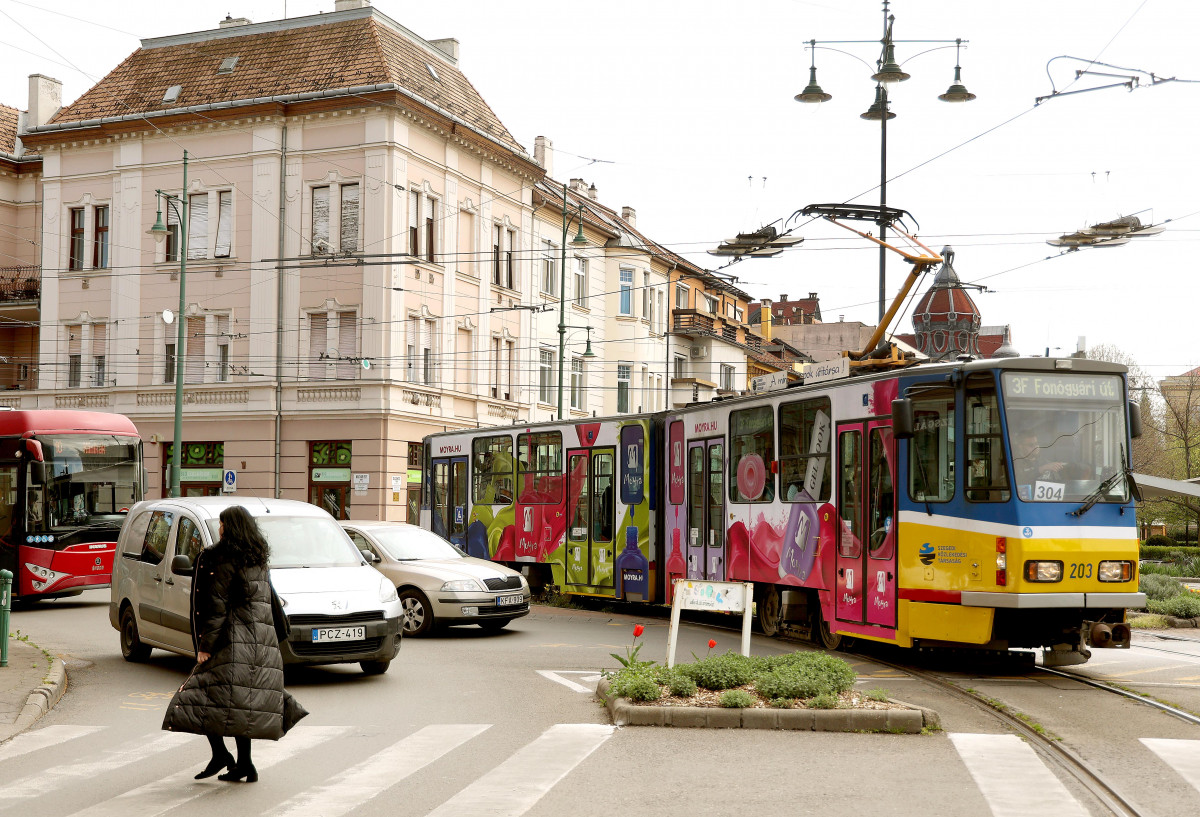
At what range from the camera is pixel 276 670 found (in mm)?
8391

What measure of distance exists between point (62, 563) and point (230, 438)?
60.6 ft

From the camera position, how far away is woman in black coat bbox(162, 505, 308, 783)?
26.6 feet

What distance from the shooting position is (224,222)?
41500 millimetres

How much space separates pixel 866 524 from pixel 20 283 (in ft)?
128

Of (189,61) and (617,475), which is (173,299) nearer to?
(189,61)

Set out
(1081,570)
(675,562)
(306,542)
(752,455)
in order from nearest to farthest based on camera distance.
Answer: (1081,570) → (306,542) → (752,455) → (675,562)

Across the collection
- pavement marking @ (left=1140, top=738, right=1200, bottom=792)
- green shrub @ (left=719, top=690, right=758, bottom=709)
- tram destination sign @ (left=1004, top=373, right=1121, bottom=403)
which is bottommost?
pavement marking @ (left=1140, top=738, right=1200, bottom=792)

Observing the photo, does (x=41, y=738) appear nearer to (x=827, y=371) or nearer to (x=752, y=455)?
(x=827, y=371)

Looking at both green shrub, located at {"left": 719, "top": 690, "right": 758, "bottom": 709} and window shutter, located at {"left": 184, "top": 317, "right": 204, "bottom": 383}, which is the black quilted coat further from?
window shutter, located at {"left": 184, "top": 317, "right": 204, "bottom": 383}

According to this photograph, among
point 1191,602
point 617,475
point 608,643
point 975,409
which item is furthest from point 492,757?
point 1191,602

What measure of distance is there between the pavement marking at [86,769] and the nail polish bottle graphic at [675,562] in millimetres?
11100

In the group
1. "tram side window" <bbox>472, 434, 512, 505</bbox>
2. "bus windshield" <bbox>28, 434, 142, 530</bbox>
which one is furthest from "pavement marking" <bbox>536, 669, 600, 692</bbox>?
"bus windshield" <bbox>28, 434, 142, 530</bbox>

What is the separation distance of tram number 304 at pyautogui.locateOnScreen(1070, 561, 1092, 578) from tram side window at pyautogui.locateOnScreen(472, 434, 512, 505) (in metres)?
13.7

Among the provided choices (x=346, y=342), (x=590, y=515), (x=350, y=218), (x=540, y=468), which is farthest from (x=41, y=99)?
(x=590, y=515)
